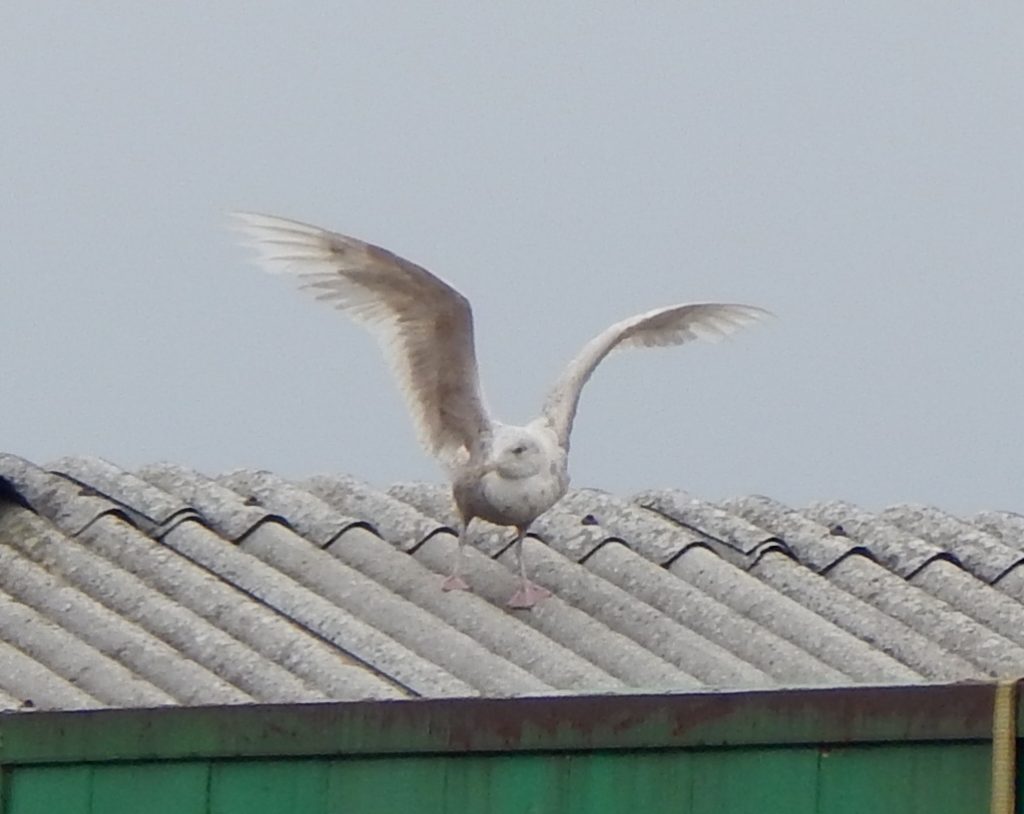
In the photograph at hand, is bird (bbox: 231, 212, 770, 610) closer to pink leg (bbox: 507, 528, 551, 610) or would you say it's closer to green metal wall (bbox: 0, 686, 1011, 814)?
pink leg (bbox: 507, 528, 551, 610)

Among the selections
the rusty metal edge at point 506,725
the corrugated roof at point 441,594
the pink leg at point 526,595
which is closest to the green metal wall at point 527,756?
Result: the rusty metal edge at point 506,725

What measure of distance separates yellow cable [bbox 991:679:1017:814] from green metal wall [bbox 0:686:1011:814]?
0.05 metres

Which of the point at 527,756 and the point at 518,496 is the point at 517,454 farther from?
the point at 527,756

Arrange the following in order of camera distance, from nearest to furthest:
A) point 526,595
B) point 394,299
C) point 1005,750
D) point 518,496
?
1. point 1005,750
2. point 526,595
3. point 518,496
4. point 394,299

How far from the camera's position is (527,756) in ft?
14.7

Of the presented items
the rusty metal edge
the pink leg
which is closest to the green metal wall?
the rusty metal edge

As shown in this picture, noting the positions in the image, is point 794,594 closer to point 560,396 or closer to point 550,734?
point 560,396

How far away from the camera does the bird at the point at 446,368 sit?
8.54 metres

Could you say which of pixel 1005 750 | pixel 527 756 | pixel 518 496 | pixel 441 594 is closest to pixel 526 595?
pixel 441 594

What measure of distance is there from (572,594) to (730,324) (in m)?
2.21

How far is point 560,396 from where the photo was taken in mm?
9078

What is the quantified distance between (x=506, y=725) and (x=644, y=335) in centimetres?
517

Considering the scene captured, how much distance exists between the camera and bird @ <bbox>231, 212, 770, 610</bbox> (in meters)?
8.54

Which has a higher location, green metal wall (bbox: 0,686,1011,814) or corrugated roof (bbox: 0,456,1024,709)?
green metal wall (bbox: 0,686,1011,814)
